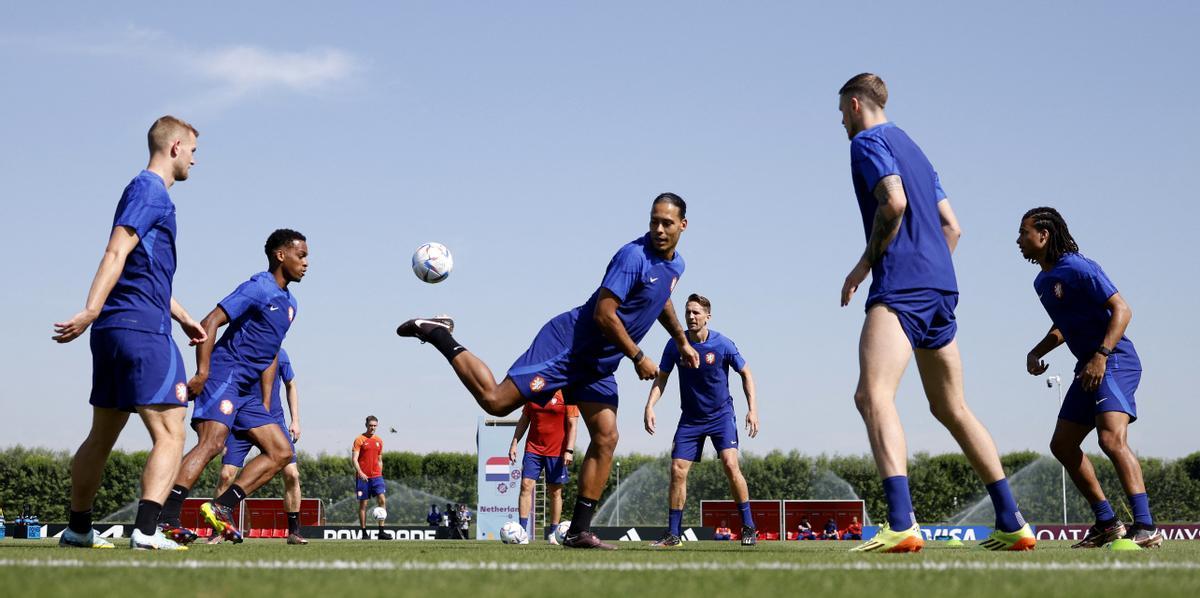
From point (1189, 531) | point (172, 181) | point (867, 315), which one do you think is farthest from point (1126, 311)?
point (1189, 531)

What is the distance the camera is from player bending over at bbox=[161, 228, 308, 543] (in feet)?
30.6

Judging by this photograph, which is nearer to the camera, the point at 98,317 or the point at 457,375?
the point at 98,317

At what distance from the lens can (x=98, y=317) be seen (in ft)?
21.1

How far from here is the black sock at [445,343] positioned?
7684 millimetres

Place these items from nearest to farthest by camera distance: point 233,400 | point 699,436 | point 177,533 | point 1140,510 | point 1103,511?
point 1140,510
point 177,533
point 1103,511
point 233,400
point 699,436

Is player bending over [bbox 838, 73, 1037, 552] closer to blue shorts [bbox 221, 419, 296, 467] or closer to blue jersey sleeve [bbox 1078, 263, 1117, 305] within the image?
blue jersey sleeve [bbox 1078, 263, 1117, 305]

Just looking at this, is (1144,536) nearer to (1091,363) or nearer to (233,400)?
(1091,363)

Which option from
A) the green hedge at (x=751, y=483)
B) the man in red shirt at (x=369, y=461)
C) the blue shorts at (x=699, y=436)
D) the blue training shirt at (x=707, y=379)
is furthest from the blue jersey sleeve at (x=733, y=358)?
the green hedge at (x=751, y=483)

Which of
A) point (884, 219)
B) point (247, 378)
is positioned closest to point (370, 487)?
point (247, 378)

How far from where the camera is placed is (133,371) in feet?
20.9

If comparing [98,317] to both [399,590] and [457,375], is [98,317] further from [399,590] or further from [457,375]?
[399,590]

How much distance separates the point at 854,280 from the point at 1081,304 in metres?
3.15

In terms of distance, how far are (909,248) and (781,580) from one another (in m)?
2.89

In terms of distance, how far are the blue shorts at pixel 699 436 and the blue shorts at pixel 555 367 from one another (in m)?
4.62
